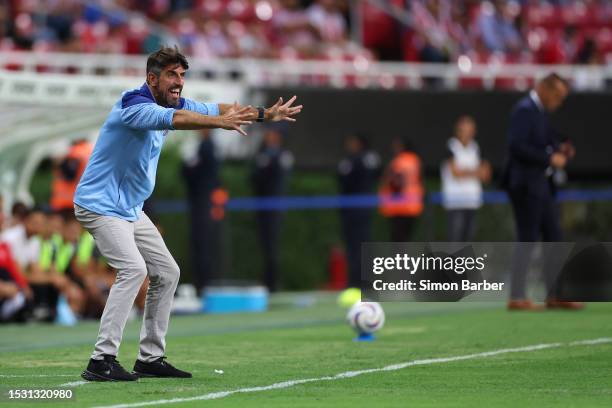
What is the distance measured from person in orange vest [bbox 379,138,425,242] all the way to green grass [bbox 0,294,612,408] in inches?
175

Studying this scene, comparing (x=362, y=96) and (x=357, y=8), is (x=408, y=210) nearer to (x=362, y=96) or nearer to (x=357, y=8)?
(x=362, y=96)

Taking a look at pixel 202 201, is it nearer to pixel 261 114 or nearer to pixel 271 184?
pixel 271 184

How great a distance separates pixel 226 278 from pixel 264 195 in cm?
160

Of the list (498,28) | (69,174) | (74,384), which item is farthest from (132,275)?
(498,28)

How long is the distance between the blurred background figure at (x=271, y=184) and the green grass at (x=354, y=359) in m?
3.95

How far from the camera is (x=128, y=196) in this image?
31.7 feet

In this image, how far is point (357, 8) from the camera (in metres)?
27.0

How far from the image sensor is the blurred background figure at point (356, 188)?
835 inches

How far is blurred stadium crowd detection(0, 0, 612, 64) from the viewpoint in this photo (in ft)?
78.9

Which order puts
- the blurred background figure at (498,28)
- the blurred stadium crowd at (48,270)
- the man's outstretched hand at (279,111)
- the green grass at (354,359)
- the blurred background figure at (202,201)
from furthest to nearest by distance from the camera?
the blurred background figure at (498,28), the blurred background figure at (202,201), the blurred stadium crowd at (48,270), the man's outstretched hand at (279,111), the green grass at (354,359)

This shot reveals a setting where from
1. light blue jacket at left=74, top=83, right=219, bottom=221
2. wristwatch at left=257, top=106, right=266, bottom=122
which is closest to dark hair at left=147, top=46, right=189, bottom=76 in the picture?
light blue jacket at left=74, top=83, right=219, bottom=221

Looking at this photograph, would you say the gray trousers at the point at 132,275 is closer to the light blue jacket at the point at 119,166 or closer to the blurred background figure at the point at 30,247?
the light blue jacket at the point at 119,166

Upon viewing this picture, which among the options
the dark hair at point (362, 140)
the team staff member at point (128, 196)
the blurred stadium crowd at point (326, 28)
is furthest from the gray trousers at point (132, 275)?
the blurred stadium crowd at point (326, 28)

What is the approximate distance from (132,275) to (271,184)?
12.0 metres
